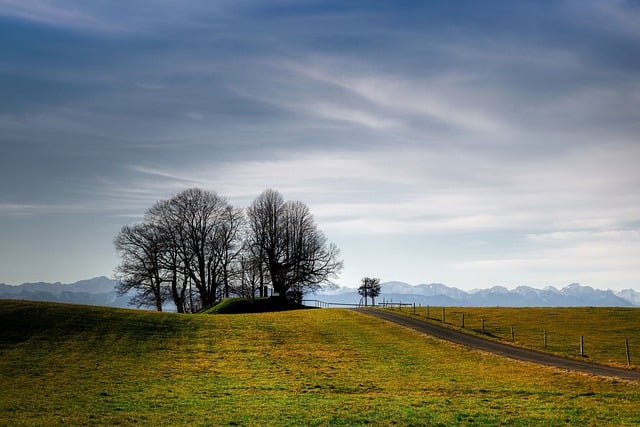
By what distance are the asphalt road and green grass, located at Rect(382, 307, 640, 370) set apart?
2029 millimetres

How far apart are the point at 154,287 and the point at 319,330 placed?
4975 cm

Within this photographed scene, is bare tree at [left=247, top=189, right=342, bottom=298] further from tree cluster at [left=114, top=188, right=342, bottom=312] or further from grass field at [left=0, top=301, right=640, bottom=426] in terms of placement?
grass field at [left=0, top=301, right=640, bottom=426]

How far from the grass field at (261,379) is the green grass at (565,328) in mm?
9424

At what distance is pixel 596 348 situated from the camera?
49812mm

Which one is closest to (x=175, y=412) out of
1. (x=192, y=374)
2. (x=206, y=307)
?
(x=192, y=374)

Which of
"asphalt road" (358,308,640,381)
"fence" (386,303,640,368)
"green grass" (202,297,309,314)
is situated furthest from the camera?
"green grass" (202,297,309,314)

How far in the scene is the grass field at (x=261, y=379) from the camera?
24266 mm

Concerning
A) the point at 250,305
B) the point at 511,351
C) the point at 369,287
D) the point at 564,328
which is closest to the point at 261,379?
the point at 511,351

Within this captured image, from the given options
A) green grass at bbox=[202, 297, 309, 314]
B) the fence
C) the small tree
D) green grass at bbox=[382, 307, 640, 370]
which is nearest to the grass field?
green grass at bbox=[382, 307, 640, 370]

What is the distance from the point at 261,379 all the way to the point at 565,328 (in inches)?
1813

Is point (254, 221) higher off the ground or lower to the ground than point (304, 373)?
higher

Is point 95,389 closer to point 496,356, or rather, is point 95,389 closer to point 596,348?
point 496,356

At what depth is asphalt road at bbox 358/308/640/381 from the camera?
37688 millimetres

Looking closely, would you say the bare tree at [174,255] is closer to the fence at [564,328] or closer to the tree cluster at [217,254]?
the tree cluster at [217,254]
